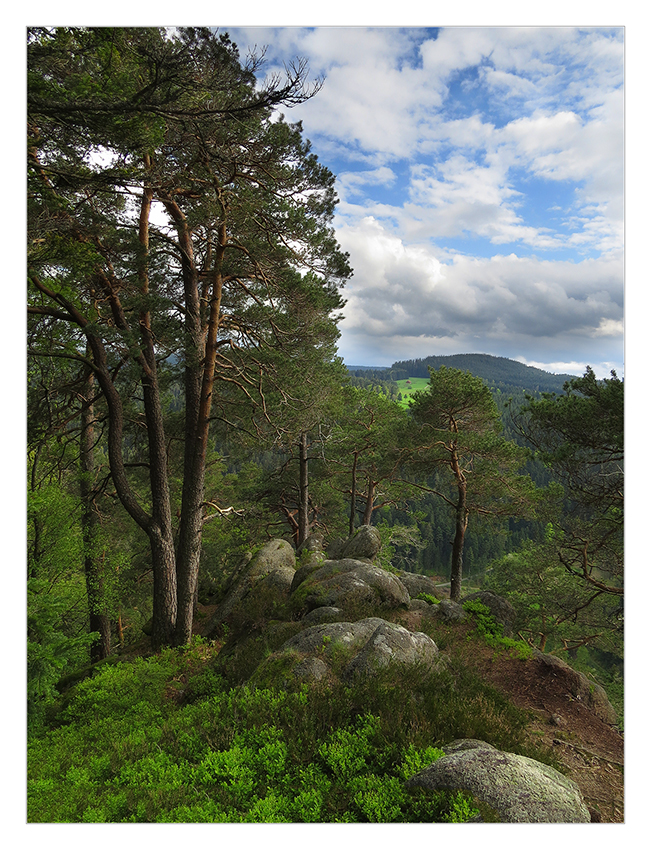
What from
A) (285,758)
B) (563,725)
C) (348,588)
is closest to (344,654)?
(285,758)

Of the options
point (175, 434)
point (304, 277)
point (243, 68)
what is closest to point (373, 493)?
point (175, 434)

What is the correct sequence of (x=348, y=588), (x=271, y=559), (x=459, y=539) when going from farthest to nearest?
(x=459, y=539)
(x=271, y=559)
(x=348, y=588)

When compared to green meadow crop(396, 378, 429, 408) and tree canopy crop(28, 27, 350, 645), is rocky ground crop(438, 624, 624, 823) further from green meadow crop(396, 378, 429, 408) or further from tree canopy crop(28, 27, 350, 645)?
green meadow crop(396, 378, 429, 408)

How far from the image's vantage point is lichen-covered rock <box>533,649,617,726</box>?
552 centimetres

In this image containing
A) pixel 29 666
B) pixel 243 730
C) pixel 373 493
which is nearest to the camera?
pixel 243 730

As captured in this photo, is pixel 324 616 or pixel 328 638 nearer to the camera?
pixel 328 638

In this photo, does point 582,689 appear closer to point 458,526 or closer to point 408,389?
point 458,526

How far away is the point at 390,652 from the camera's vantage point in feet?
14.1

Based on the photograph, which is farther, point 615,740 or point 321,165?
point 321,165

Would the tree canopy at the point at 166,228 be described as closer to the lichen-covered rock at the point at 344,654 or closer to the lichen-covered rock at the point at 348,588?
the lichen-covered rock at the point at 348,588

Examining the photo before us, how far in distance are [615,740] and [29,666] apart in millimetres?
7163

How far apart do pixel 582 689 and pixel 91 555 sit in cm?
1131

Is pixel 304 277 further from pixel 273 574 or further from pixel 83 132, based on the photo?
pixel 273 574

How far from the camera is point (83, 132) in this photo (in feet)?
13.2
